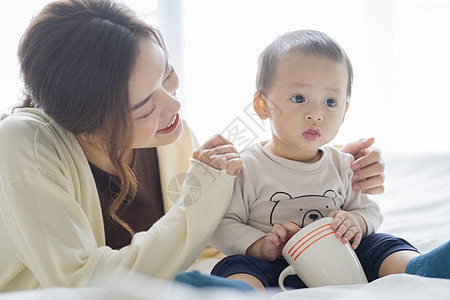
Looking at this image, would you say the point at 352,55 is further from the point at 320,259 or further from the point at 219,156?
the point at 320,259

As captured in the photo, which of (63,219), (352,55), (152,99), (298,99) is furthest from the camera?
(352,55)

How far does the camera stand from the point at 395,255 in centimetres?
109

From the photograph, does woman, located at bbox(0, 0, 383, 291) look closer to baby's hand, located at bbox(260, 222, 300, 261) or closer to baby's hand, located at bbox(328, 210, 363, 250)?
baby's hand, located at bbox(260, 222, 300, 261)

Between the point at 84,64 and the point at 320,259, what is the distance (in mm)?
594

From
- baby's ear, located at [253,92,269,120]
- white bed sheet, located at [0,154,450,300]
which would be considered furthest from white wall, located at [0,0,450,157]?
baby's ear, located at [253,92,269,120]

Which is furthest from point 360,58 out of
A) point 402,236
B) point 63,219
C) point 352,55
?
point 63,219

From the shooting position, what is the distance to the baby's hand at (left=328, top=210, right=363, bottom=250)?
1.04 meters

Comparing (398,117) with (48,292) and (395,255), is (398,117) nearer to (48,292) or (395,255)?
(395,255)

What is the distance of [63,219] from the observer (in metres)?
0.99

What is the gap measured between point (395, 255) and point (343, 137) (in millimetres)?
1760

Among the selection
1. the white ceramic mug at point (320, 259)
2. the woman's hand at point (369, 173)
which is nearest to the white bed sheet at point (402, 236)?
the white ceramic mug at point (320, 259)

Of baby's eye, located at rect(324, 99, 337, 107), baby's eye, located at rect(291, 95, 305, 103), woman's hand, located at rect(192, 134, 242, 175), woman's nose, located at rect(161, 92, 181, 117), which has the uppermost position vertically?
baby's eye, located at rect(324, 99, 337, 107)

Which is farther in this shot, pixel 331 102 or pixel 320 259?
pixel 331 102

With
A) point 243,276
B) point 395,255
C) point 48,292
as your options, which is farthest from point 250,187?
point 48,292
